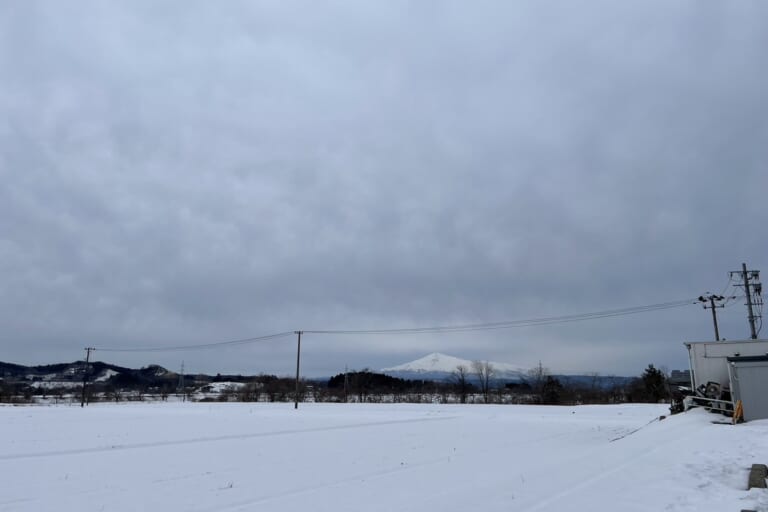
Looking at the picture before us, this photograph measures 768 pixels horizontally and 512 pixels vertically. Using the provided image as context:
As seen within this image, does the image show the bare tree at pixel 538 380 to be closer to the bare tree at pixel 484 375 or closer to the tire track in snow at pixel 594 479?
the bare tree at pixel 484 375

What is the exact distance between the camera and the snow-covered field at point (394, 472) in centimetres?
1027

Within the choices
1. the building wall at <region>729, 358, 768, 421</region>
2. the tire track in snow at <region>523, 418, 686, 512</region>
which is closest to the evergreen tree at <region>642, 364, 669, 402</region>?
the building wall at <region>729, 358, 768, 421</region>

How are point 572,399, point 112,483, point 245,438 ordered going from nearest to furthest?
point 112,483
point 245,438
point 572,399

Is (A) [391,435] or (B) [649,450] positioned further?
(A) [391,435]

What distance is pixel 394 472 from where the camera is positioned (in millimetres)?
14531

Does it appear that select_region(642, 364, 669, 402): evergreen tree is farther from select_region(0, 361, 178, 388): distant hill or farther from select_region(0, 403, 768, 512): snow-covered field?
select_region(0, 361, 178, 388): distant hill

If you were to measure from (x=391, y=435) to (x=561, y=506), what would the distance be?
1739 centimetres

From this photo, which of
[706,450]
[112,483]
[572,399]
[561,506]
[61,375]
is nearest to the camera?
[561,506]

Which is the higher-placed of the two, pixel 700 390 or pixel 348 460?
pixel 700 390

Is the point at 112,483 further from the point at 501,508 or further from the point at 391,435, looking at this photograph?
the point at 391,435

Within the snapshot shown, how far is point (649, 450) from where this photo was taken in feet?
52.3

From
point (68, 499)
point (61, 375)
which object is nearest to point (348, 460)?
point (68, 499)

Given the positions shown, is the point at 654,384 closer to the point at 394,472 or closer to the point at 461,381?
the point at 461,381

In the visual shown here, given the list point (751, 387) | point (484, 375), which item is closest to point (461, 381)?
A: point (484, 375)
